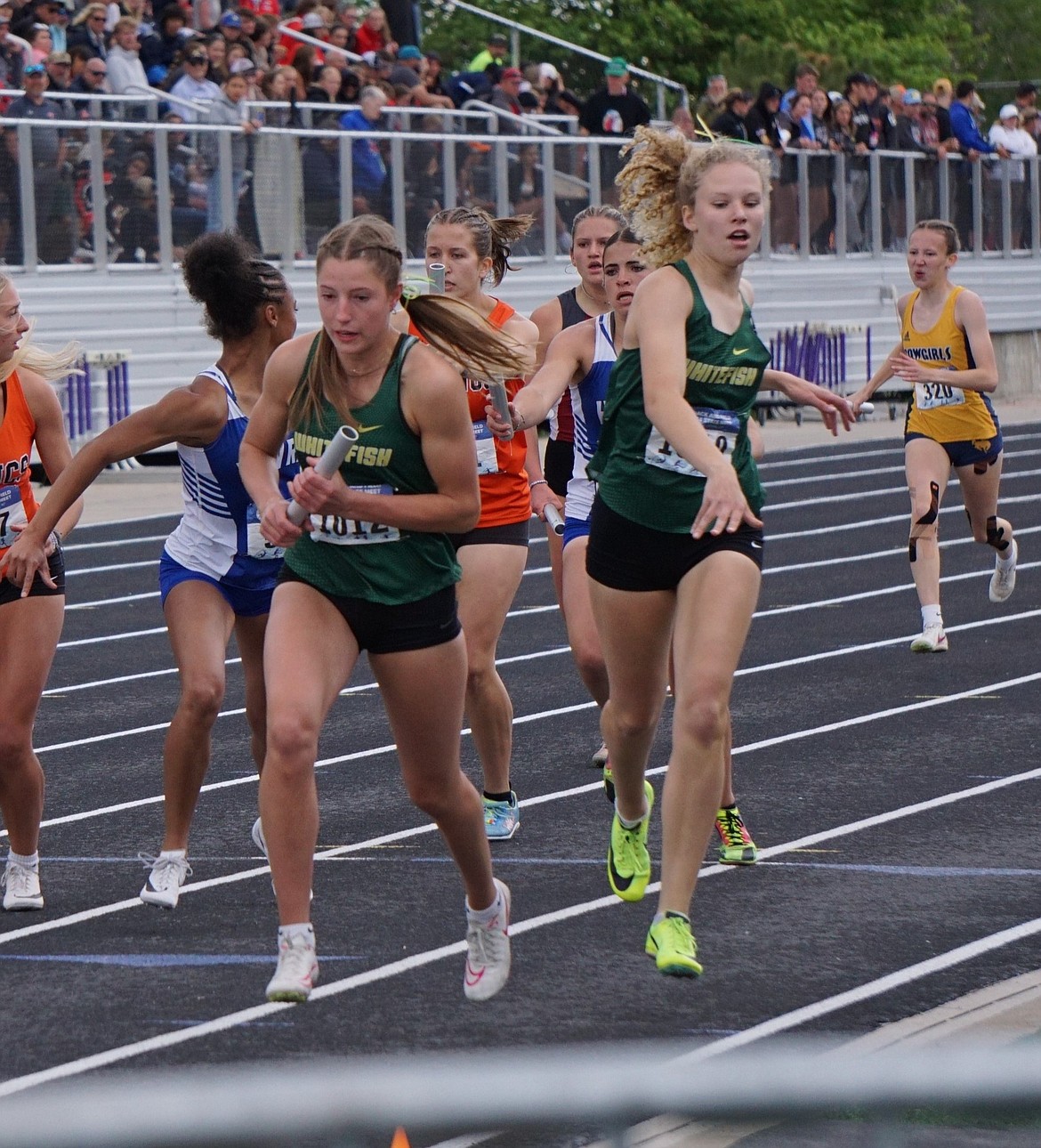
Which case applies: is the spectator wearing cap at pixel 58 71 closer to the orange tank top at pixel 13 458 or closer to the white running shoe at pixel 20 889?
the orange tank top at pixel 13 458

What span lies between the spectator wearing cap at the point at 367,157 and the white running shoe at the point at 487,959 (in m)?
17.6

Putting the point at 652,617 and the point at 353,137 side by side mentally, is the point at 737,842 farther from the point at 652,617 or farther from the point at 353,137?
the point at 353,137

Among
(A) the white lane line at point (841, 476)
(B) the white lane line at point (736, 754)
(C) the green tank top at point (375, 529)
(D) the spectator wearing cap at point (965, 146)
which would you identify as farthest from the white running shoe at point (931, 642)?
(D) the spectator wearing cap at point (965, 146)

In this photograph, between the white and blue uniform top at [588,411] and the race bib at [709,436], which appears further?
the white and blue uniform top at [588,411]

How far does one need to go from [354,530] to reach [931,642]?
21.5 ft

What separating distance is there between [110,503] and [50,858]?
12.2 metres

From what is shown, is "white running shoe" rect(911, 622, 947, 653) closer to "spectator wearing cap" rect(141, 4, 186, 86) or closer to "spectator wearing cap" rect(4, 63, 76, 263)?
"spectator wearing cap" rect(4, 63, 76, 263)

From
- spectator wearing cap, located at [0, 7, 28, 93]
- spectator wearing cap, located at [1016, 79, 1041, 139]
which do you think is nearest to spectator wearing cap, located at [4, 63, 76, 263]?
spectator wearing cap, located at [0, 7, 28, 93]

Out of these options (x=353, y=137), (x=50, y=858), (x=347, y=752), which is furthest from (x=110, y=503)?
(x=50, y=858)

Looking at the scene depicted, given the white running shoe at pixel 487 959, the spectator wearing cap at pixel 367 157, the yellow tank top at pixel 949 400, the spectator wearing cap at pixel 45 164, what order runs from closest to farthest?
the white running shoe at pixel 487 959, the yellow tank top at pixel 949 400, the spectator wearing cap at pixel 45 164, the spectator wearing cap at pixel 367 157

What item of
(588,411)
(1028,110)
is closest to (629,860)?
(588,411)

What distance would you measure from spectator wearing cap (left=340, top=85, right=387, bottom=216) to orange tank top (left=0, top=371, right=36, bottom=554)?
635 inches

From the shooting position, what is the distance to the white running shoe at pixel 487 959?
5469 mm

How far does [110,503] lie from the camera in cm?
1925
